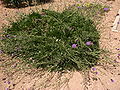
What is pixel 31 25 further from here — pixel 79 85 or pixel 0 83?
pixel 79 85

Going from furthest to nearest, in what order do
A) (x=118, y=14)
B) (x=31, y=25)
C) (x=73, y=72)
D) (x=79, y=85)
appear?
(x=118, y=14), (x=31, y=25), (x=73, y=72), (x=79, y=85)

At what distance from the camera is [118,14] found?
4.06 meters

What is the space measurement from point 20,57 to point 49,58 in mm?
572

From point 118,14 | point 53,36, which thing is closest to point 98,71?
point 53,36

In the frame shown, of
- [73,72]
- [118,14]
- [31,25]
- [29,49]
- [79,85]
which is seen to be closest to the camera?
[79,85]

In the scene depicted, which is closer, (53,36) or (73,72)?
(73,72)

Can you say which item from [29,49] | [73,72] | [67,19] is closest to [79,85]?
[73,72]

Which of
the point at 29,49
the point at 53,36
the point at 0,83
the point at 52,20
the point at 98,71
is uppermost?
the point at 52,20

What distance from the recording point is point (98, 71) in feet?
7.82

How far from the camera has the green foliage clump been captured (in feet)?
7.88

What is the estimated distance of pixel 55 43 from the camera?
247 cm

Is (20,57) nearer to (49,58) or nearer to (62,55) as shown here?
(49,58)

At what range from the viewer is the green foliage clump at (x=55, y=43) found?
7.88 feet

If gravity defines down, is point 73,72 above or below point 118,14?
below
